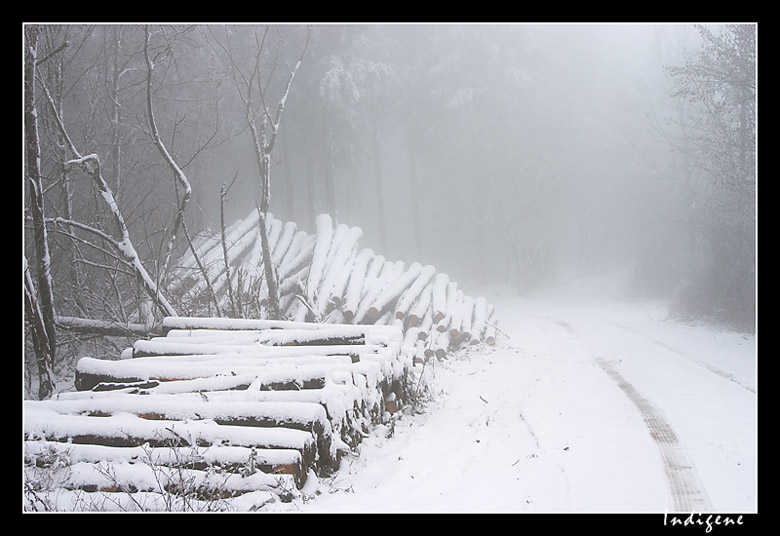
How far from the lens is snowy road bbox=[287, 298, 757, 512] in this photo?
431 centimetres

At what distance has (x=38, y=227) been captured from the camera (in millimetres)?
7531

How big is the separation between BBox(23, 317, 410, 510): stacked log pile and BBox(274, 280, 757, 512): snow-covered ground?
1.28ft

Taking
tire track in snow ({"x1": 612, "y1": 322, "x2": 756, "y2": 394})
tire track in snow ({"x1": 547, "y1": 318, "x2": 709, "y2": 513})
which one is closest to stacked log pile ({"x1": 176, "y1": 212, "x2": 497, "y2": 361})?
tire track in snow ({"x1": 612, "y1": 322, "x2": 756, "y2": 394})

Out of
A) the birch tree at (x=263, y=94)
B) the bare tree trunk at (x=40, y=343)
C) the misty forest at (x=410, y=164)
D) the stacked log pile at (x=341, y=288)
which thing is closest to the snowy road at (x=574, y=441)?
the stacked log pile at (x=341, y=288)

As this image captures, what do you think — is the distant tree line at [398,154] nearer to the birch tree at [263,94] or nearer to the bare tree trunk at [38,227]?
the bare tree trunk at [38,227]

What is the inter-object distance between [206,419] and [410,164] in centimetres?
2527

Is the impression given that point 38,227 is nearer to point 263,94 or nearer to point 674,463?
point 263,94

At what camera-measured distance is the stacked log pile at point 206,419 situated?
423cm

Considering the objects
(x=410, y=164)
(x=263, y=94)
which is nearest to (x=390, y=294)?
(x=263, y=94)

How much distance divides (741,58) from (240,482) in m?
12.8

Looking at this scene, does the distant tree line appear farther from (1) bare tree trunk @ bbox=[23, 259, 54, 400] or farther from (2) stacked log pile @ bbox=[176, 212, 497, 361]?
(2) stacked log pile @ bbox=[176, 212, 497, 361]

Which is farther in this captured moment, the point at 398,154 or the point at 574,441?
the point at 398,154

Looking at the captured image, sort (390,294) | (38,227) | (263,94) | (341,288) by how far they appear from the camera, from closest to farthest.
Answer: (38,227)
(263,94)
(341,288)
(390,294)
